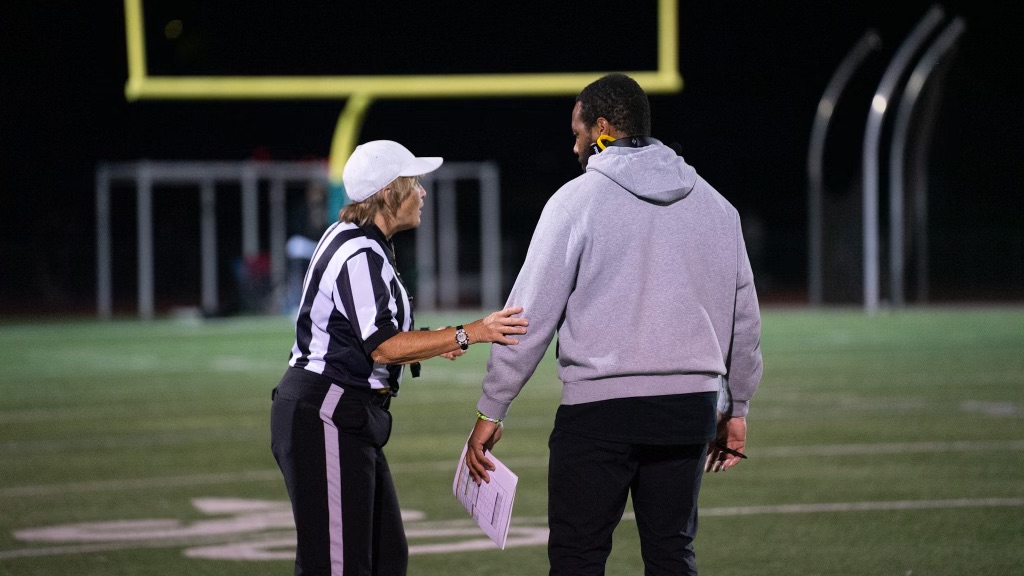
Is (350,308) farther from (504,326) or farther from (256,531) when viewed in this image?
(256,531)

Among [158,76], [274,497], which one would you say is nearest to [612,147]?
[274,497]

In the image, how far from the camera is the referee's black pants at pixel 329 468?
560 cm

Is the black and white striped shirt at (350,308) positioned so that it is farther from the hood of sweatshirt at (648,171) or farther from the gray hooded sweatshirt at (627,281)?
the hood of sweatshirt at (648,171)

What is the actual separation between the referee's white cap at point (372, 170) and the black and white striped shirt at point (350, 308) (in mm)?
124

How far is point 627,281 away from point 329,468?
1.23 meters

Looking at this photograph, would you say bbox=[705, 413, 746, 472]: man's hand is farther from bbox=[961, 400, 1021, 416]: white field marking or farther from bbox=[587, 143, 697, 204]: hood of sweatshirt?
bbox=[961, 400, 1021, 416]: white field marking

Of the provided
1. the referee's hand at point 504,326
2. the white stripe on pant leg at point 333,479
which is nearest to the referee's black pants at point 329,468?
the white stripe on pant leg at point 333,479

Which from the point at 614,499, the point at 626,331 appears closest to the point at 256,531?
the point at 614,499

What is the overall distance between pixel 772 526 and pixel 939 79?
2947 centimetres

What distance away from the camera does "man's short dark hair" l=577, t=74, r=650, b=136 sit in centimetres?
523

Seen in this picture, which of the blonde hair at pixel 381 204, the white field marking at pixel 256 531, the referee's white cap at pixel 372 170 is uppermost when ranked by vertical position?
the referee's white cap at pixel 372 170

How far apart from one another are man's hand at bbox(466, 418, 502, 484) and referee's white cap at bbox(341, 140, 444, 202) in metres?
0.93

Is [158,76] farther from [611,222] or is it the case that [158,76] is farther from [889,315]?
[611,222]

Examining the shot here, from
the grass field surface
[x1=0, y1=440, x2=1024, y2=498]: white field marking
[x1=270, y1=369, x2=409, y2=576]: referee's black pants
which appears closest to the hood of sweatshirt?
[x1=270, y1=369, x2=409, y2=576]: referee's black pants
